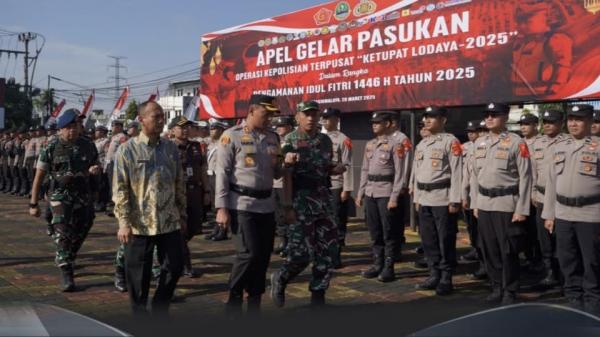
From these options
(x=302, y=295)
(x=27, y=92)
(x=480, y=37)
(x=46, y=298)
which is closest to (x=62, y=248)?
(x=46, y=298)

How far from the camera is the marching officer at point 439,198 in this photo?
649cm

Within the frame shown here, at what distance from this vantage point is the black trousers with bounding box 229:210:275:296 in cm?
509

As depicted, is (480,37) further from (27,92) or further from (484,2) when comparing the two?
(27,92)

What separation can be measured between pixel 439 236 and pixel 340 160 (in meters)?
2.34

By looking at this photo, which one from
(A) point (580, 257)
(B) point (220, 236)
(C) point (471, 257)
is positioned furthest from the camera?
(B) point (220, 236)

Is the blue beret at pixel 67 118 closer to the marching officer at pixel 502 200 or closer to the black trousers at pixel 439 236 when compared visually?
the black trousers at pixel 439 236

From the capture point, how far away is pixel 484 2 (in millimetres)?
9047

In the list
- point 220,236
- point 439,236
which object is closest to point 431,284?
point 439,236

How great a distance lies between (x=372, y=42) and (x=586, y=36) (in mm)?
3946

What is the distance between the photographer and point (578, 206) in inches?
214

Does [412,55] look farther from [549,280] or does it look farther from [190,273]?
[190,273]

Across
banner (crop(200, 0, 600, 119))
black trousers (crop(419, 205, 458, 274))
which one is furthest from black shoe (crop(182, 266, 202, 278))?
banner (crop(200, 0, 600, 119))

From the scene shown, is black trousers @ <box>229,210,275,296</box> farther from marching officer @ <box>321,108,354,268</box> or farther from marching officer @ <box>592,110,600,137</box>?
marching officer @ <box>592,110,600,137</box>

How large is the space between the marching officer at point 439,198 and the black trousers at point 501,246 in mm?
419
